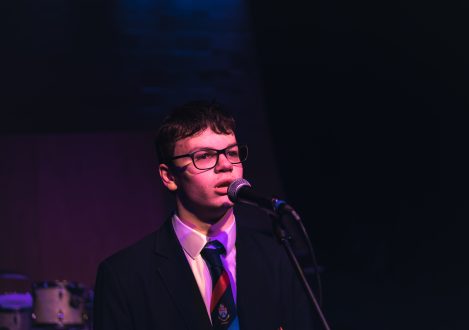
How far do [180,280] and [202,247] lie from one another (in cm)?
16

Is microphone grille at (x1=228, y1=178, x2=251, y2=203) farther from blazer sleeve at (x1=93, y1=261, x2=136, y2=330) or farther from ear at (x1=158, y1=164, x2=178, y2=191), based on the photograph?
blazer sleeve at (x1=93, y1=261, x2=136, y2=330)

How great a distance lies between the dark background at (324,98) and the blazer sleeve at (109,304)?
11.4 feet

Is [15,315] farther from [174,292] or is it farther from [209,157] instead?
[209,157]

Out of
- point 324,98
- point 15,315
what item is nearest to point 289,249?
point 15,315

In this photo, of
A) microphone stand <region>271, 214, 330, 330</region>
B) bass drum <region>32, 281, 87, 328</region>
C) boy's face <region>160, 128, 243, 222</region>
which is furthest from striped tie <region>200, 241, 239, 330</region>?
bass drum <region>32, 281, 87, 328</region>

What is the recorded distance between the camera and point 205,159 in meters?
2.41

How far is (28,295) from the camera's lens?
5207 mm

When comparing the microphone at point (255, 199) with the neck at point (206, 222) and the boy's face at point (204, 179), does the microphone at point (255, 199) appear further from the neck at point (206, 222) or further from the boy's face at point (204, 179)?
the neck at point (206, 222)

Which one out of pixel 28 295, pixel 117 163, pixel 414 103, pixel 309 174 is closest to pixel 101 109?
pixel 117 163

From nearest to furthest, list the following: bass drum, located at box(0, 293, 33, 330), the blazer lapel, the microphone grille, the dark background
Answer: the microphone grille
the blazer lapel
bass drum, located at box(0, 293, 33, 330)
the dark background

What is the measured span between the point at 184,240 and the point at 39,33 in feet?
13.6

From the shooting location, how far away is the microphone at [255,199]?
1.89 m

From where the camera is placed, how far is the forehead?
242cm

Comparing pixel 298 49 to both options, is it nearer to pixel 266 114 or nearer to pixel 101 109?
pixel 266 114
